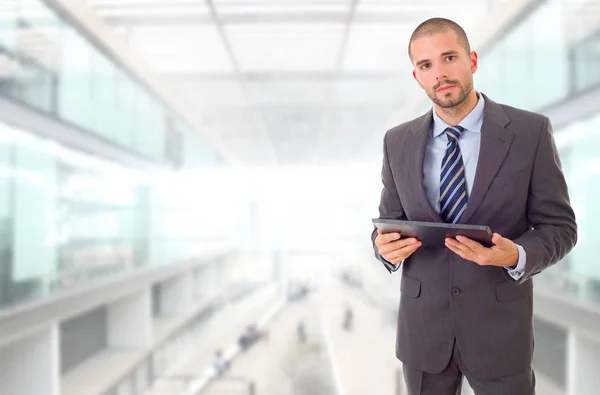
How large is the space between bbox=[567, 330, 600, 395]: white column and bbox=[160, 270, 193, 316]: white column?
499 cm

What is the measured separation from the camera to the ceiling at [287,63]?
392 cm

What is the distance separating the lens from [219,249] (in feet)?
23.9

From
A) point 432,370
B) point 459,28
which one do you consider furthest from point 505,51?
point 432,370

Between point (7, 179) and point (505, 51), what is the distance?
352cm

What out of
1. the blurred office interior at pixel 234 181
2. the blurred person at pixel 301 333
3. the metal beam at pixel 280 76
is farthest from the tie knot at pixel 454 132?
the blurred person at pixel 301 333

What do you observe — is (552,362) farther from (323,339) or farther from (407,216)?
(407,216)

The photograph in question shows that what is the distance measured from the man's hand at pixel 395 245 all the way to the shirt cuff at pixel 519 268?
0.22 metres

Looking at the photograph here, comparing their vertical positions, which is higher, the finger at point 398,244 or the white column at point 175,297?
the finger at point 398,244

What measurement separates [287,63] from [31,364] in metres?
3.47

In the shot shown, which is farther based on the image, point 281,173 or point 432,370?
point 281,173

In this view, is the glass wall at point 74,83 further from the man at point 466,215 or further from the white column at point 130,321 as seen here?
the man at point 466,215

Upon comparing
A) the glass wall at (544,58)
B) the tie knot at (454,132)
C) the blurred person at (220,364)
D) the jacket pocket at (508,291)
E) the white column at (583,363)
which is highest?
the glass wall at (544,58)

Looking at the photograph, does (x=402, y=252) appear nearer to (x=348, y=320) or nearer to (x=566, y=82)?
(x=566, y=82)

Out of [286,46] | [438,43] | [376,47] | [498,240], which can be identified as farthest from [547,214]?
[286,46]
